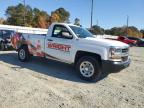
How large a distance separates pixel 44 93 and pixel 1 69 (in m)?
3.59

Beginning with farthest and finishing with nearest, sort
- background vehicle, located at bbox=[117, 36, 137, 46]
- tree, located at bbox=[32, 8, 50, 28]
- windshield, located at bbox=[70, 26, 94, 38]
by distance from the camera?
tree, located at bbox=[32, 8, 50, 28] → background vehicle, located at bbox=[117, 36, 137, 46] → windshield, located at bbox=[70, 26, 94, 38]

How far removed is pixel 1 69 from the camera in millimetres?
9547

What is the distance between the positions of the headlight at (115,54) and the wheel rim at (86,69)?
79 centimetres

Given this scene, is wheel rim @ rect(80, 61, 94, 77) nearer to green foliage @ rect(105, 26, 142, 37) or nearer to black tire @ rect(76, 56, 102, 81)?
black tire @ rect(76, 56, 102, 81)

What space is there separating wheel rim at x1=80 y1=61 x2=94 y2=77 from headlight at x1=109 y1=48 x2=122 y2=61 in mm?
792

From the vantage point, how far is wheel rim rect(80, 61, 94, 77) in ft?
28.0

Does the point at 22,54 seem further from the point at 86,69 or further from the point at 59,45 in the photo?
the point at 86,69

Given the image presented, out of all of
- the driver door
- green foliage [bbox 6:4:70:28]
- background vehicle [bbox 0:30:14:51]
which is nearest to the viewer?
the driver door

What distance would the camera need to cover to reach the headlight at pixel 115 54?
26.7 feet

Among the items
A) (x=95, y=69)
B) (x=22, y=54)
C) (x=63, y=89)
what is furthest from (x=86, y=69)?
(x=22, y=54)

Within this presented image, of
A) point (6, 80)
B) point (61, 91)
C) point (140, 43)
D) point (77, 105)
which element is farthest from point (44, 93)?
point (140, 43)

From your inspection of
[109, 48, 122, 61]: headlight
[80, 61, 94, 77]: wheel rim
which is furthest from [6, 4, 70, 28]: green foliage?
[109, 48, 122, 61]: headlight

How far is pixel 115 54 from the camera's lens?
824 centimetres

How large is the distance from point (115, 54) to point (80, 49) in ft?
4.30
